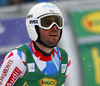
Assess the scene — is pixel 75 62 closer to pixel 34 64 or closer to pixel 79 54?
pixel 79 54

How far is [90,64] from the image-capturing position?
7.44 meters

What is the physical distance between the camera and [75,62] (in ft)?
23.3

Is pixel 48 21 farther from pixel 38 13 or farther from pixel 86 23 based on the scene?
pixel 86 23

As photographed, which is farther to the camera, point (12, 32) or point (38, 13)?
point (12, 32)

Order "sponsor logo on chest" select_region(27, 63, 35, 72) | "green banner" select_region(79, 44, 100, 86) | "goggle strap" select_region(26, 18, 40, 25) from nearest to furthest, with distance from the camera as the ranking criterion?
1. "sponsor logo on chest" select_region(27, 63, 35, 72)
2. "goggle strap" select_region(26, 18, 40, 25)
3. "green banner" select_region(79, 44, 100, 86)

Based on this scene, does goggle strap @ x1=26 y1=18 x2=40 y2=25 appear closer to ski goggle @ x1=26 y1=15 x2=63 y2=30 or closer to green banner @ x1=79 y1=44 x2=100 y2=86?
ski goggle @ x1=26 y1=15 x2=63 y2=30

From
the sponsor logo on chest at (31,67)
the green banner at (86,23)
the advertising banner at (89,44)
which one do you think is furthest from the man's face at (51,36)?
the green banner at (86,23)

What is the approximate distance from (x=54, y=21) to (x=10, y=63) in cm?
68

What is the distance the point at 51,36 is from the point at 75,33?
4.26m

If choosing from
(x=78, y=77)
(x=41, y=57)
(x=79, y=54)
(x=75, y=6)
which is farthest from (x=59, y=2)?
(x=41, y=57)

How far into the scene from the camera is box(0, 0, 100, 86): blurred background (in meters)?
6.70

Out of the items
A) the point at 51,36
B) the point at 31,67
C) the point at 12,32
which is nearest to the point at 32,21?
the point at 51,36

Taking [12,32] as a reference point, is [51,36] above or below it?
above

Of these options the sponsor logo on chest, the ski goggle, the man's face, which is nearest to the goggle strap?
the ski goggle
